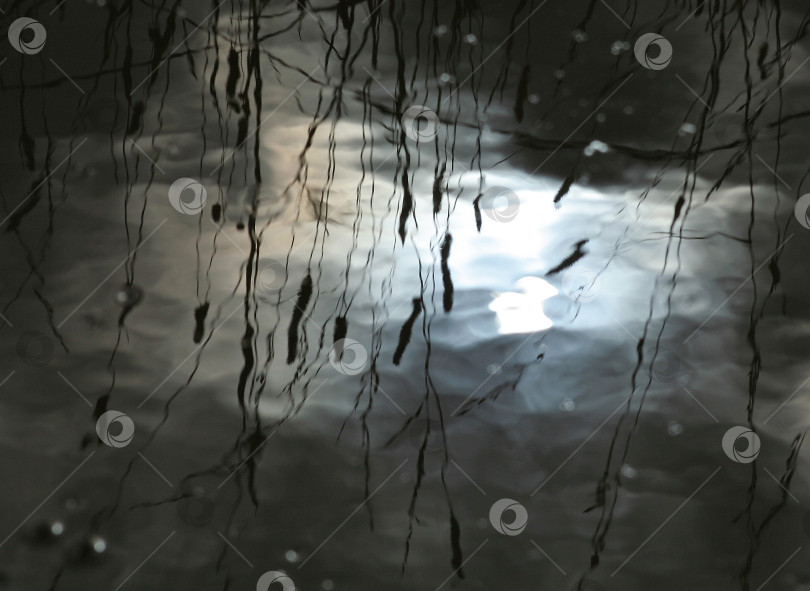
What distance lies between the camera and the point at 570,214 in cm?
72

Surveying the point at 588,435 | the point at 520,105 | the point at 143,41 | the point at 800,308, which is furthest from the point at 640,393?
the point at 143,41

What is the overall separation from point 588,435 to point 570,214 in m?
0.25

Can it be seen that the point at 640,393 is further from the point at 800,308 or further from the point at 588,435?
the point at 800,308
